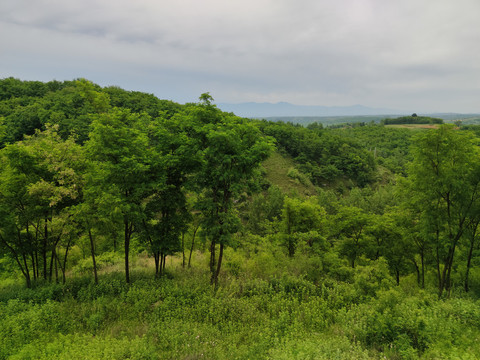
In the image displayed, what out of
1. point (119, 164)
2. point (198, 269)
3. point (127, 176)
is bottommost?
point (198, 269)

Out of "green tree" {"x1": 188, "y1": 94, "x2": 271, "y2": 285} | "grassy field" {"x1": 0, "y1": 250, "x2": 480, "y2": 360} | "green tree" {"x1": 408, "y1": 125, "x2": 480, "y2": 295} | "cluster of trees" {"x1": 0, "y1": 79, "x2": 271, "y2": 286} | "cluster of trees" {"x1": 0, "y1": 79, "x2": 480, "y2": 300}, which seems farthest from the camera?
"green tree" {"x1": 408, "y1": 125, "x2": 480, "y2": 295}

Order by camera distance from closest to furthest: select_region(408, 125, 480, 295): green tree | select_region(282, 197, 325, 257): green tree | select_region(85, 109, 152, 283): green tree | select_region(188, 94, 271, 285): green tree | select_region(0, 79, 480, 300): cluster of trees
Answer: select_region(85, 109, 152, 283): green tree → select_region(0, 79, 480, 300): cluster of trees → select_region(188, 94, 271, 285): green tree → select_region(408, 125, 480, 295): green tree → select_region(282, 197, 325, 257): green tree

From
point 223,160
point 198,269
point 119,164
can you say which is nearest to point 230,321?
point 198,269

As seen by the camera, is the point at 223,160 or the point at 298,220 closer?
the point at 223,160

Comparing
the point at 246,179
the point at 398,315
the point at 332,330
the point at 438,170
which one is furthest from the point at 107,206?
the point at 438,170

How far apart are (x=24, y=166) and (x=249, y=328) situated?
12.2 meters

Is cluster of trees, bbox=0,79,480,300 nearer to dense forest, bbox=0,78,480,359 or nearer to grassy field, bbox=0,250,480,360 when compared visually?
dense forest, bbox=0,78,480,359

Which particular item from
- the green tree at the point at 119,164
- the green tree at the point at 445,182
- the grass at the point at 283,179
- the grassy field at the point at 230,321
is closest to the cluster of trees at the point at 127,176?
the green tree at the point at 119,164

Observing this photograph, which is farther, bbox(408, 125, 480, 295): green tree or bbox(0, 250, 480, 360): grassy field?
bbox(408, 125, 480, 295): green tree

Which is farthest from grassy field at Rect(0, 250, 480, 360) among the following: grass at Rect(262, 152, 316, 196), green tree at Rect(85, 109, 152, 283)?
grass at Rect(262, 152, 316, 196)

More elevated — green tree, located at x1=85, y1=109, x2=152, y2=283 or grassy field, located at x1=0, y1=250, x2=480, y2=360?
green tree, located at x1=85, y1=109, x2=152, y2=283

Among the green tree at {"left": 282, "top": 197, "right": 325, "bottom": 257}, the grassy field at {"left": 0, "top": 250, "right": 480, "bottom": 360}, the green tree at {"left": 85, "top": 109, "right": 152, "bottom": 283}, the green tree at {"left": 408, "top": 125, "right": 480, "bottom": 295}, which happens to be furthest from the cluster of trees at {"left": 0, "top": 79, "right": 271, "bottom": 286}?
the green tree at {"left": 408, "top": 125, "right": 480, "bottom": 295}

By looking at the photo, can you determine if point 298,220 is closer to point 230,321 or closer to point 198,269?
point 198,269

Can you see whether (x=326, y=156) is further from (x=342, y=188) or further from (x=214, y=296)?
(x=214, y=296)
